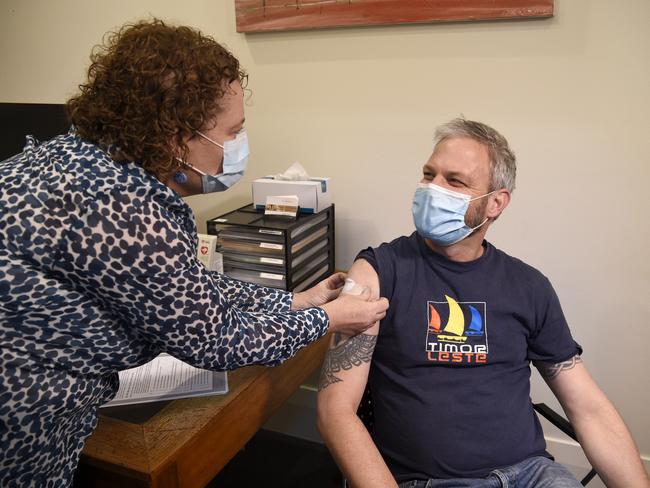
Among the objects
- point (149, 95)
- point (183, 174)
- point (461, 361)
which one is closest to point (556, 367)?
point (461, 361)

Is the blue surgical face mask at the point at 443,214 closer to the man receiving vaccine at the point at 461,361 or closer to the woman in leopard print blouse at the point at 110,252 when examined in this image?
the man receiving vaccine at the point at 461,361

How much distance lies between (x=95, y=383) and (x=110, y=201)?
0.38m

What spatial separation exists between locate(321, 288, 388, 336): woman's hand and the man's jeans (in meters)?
0.42

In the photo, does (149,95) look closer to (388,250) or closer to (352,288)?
(352,288)

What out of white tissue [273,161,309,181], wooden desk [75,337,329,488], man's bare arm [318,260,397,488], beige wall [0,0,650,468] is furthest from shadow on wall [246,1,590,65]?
wooden desk [75,337,329,488]

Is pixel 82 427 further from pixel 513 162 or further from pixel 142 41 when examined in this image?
pixel 513 162

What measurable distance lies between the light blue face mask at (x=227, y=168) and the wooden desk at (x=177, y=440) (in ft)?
1.79

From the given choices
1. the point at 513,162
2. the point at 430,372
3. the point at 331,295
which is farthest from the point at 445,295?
the point at 513,162

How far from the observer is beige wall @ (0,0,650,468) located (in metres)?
1.64

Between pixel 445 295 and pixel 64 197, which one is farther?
pixel 445 295

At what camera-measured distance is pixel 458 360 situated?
132 centimetres

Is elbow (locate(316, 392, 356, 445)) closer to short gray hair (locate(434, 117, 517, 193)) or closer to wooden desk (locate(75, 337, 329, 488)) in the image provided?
wooden desk (locate(75, 337, 329, 488))

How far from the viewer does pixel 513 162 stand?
56.8 inches

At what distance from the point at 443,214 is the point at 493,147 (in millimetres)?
243
